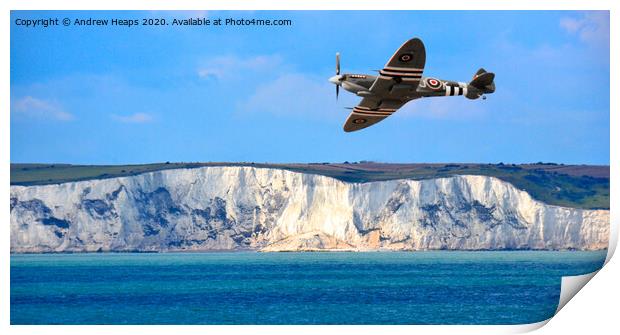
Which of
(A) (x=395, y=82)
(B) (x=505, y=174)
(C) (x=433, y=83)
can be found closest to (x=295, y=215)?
(B) (x=505, y=174)

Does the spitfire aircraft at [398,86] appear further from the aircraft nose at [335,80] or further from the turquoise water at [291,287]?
the turquoise water at [291,287]

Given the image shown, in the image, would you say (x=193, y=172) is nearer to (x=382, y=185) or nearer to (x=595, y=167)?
(x=382, y=185)

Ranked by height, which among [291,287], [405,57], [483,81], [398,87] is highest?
[405,57]

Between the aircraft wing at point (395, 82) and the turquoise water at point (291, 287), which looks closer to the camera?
the aircraft wing at point (395, 82)

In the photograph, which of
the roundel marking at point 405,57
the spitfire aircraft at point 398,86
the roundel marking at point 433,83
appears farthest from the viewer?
the roundel marking at point 433,83

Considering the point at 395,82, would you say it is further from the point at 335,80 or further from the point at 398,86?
the point at 335,80

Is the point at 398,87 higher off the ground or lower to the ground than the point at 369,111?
higher

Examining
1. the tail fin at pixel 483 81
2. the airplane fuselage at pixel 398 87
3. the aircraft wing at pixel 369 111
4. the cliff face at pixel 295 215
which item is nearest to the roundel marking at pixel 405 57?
the airplane fuselage at pixel 398 87
